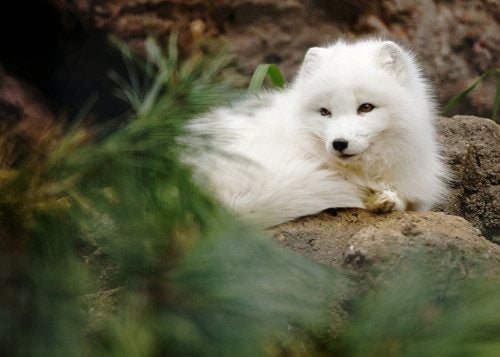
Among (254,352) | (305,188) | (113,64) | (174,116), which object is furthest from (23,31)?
(254,352)

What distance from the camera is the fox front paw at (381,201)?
2.89 metres

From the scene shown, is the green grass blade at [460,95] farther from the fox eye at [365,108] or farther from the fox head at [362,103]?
the fox eye at [365,108]

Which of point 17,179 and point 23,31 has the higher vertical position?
point 17,179

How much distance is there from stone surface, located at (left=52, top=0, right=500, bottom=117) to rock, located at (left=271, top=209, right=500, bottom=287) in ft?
5.67

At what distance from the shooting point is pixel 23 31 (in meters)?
3.79

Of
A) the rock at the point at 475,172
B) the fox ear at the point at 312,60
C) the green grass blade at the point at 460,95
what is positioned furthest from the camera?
the green grass blade at the point at 460,95

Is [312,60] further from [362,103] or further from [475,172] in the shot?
[475,172]

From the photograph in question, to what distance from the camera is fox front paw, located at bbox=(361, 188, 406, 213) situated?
289cm

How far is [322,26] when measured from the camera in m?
4.53

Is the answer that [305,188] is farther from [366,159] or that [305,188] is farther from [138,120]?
[138,120]

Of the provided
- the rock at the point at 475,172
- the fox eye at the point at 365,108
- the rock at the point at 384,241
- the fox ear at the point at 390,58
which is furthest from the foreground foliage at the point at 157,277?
the rock at the point at 475,172

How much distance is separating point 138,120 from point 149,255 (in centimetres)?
21

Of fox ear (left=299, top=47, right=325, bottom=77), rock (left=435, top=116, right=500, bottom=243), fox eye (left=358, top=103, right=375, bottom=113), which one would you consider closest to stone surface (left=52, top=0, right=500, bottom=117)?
rock (left=435, top=116, right=500, bottom=243)

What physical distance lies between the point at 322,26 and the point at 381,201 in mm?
1836
